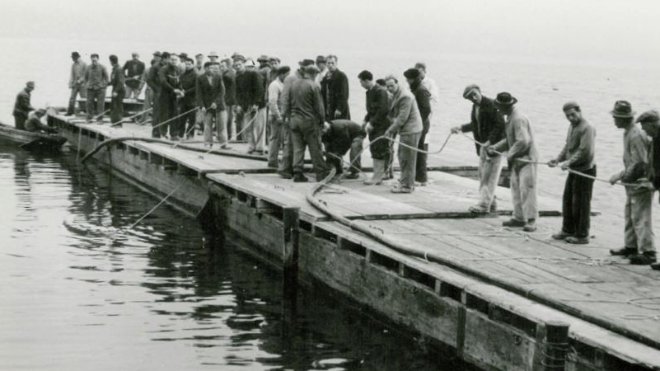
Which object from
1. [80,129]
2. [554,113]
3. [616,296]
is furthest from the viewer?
[554,113]

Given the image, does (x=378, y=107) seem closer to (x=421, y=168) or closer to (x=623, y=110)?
(x=421, y=168)

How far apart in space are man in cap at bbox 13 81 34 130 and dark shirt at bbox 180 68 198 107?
8.17 metres

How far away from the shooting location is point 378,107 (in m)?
16.1

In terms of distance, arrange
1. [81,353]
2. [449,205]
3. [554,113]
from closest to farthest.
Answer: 1. [81,353]
2. [449,205]
3. [554,113]

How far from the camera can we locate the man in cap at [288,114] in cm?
1636

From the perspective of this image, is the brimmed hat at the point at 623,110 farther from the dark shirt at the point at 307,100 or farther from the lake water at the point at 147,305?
the dark shirt at the point at 307,100

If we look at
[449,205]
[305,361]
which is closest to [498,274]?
[305,361]

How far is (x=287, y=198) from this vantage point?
15.2m

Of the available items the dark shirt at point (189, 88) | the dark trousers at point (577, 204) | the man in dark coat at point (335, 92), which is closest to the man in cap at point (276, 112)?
the man in dark coat at point (335, 92)

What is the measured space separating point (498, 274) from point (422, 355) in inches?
48.6

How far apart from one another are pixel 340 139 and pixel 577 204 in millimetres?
5826

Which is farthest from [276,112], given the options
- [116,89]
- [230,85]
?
[116,89]

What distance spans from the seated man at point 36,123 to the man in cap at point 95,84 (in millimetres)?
2497

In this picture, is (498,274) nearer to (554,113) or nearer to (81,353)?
(81,353)
